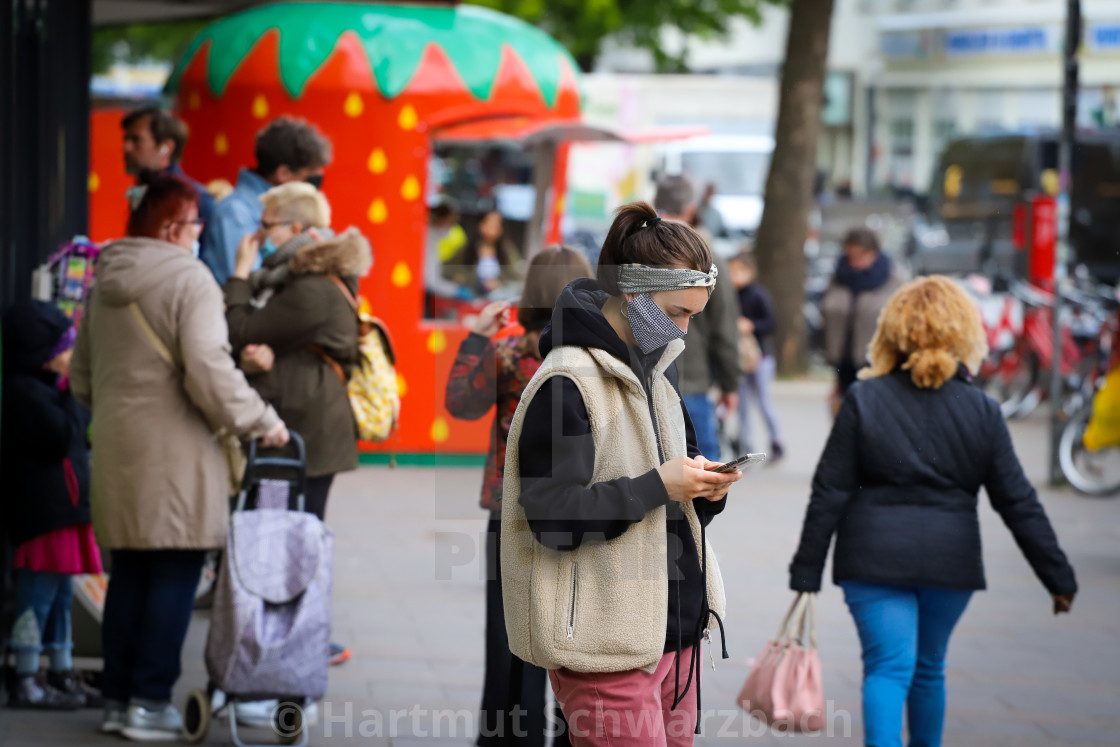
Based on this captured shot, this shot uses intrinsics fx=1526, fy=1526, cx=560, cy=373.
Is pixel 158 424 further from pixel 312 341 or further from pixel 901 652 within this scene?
pixel 901 652

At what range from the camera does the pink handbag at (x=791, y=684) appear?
175 inches

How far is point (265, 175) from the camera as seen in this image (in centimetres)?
593

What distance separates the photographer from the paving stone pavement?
5.24 m

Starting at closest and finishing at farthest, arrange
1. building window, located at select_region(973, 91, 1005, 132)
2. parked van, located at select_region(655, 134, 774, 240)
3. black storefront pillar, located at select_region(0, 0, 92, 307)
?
black storefront pillar, located at select_region(0, 0, 92, 307) < parked van, located at select_region(655, 134, 774, 240) < building window, located at select_region(973, 91, 1005, 132)

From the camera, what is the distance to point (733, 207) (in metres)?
32.7

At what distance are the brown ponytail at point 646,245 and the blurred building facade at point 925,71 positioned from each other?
116ft

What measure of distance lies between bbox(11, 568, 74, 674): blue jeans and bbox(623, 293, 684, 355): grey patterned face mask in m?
2.95

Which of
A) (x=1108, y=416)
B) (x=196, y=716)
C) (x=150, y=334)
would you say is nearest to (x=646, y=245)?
(x=150, y=334)

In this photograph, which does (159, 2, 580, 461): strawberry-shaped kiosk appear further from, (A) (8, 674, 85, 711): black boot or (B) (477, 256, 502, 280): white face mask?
(A) (8, 674, 85, 711): black boot

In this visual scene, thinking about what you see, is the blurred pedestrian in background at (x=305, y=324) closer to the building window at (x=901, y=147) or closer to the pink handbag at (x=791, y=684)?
the pink handbag at (x=791, y=684)

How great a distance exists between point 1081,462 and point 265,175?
24.0 feet

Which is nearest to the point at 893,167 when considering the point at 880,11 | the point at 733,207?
the point at 880,11

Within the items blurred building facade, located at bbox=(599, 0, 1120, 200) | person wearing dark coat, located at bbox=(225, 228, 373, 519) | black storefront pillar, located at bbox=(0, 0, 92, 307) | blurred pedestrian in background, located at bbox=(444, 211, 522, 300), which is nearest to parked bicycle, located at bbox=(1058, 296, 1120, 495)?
blurred pedestrian in background, located at bbox=(444, 211, 522, 300)

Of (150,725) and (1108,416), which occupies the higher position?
(1108,416)
